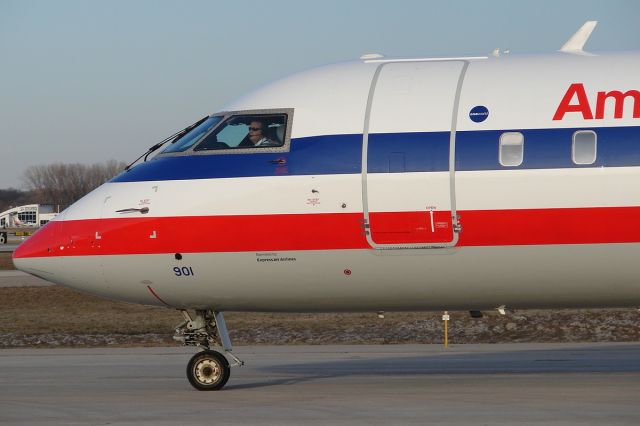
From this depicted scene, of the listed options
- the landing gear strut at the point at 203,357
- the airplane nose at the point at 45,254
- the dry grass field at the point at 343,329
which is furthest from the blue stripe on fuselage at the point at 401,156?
the dry grass field at the point at 343,329

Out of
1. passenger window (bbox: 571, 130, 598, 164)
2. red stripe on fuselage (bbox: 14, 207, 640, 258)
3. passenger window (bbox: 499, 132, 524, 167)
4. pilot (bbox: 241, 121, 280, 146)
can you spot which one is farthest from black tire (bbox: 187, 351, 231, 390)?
passenger window (bbox: 571, 130, 598, 164)

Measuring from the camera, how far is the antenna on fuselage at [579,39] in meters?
16.3

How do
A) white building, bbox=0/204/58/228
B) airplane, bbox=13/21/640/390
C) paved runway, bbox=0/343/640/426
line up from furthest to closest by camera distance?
1. white building, bbox=0/204/58/228
2. airplane, bbox=13/21/640/390
3. paved runway, bbox=0/343/640/426

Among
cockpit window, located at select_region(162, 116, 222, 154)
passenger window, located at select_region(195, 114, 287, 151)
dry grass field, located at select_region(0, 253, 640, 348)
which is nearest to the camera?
passenger window, located at select_region(195, 114, 287, 151)

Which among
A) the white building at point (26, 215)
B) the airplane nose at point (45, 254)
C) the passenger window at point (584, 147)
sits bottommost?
the airplane nose at point (45, 254)

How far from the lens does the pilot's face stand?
16.0 meters

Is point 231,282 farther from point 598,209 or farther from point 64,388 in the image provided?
point 598,209

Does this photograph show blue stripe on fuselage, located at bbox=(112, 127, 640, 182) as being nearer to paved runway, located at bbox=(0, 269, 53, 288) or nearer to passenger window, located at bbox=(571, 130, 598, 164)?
passenger window, located at bbox=(571, 130, 598, 164)

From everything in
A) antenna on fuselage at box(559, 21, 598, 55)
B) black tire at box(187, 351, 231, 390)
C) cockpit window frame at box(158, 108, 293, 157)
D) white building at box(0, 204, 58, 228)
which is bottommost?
black tire at box(187, 351, 231, 390)

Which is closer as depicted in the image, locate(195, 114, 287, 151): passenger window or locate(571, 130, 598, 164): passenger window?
locate(571, 130, 598, 164): passenger window

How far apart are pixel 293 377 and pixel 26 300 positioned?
2228 cm

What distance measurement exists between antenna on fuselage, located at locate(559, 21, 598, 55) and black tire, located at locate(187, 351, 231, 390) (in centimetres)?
689

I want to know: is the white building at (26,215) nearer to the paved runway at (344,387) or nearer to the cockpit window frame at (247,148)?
the paved runway at (344,387)

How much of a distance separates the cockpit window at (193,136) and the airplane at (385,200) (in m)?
0.03
